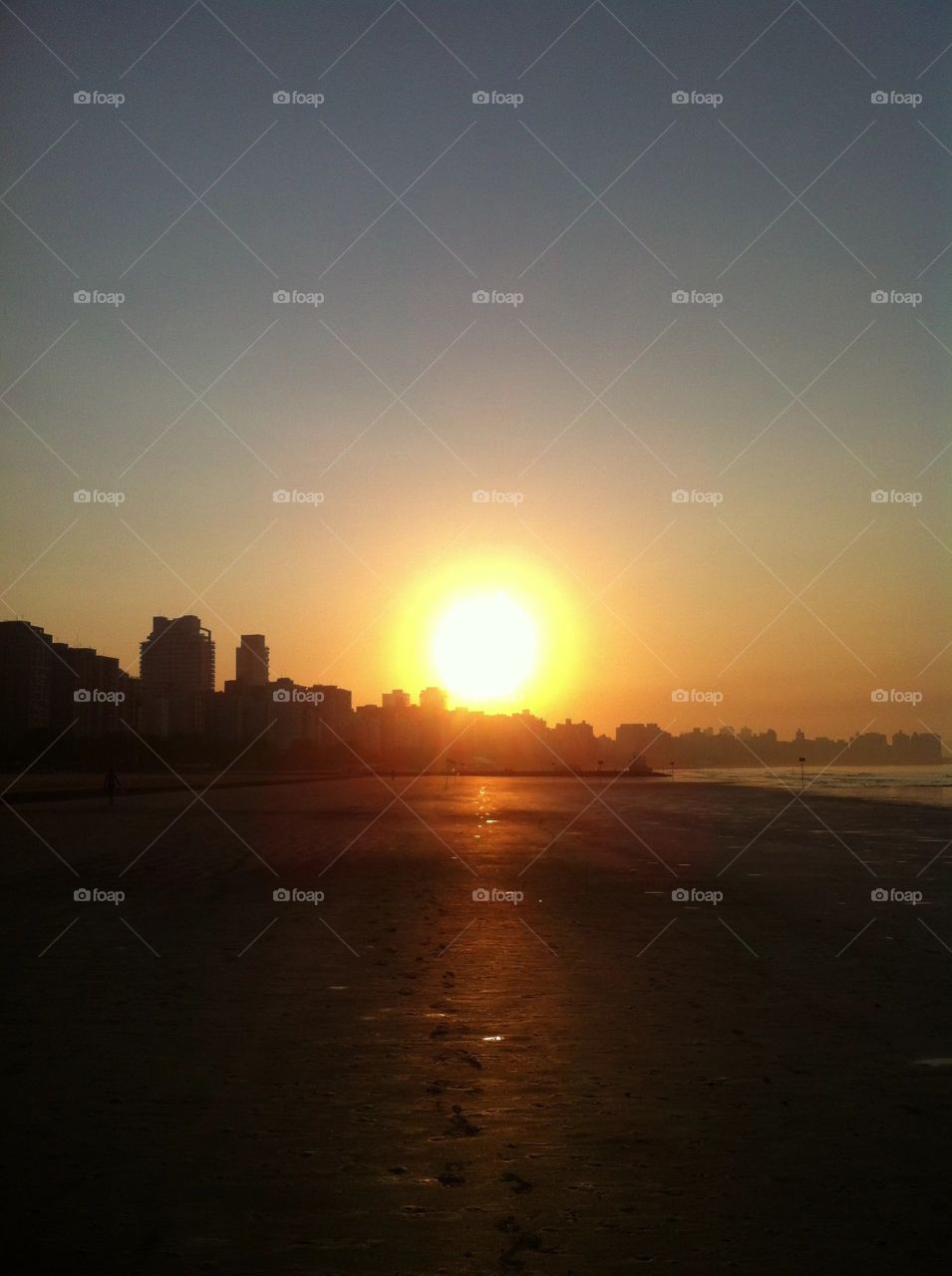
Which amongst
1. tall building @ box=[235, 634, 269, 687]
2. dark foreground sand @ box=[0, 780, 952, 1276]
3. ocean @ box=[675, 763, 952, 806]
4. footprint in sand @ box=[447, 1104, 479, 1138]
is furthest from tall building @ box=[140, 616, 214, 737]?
footprint in sand @ box=[447, 1104, 479, 1138]

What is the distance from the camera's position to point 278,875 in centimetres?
1948

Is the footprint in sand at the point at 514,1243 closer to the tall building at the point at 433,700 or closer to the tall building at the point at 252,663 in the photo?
the tall building at the point at 252,663

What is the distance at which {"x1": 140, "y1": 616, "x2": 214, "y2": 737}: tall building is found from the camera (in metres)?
95.5

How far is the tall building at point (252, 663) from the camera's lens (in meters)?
75.9

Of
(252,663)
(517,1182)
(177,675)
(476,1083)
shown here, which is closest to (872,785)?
(252,663)

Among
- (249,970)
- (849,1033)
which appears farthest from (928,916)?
(249,970)

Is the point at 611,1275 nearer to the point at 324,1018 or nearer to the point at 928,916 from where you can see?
the point at 324,1018

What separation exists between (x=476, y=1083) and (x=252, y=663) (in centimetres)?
8382

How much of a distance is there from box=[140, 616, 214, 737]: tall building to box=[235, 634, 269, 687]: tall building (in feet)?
12.2

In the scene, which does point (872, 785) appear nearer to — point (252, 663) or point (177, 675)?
point (252, 663)

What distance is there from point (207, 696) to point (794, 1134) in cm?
10536

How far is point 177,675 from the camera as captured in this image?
103750mm

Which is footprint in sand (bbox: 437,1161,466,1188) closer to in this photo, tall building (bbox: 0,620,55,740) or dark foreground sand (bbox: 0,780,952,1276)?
dark foreground sand (bbox: 0,780,952,1276)

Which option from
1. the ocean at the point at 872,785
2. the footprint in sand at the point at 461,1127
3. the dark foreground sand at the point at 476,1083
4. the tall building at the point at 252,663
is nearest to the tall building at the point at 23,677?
the tall building at the point at 252,663
